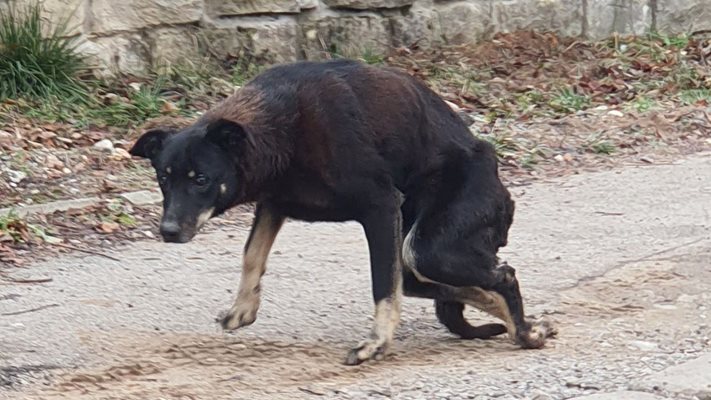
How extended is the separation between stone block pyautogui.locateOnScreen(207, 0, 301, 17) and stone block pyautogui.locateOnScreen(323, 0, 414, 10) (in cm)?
35

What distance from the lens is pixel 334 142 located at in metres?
5.40

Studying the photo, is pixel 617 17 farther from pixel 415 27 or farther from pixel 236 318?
pixel 236 318

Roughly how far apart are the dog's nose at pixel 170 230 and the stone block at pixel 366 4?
19.7ft

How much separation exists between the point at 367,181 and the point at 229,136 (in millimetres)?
567

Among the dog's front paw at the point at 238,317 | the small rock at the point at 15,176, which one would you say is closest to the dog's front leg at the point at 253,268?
the dog's front paw at the point at 238,317

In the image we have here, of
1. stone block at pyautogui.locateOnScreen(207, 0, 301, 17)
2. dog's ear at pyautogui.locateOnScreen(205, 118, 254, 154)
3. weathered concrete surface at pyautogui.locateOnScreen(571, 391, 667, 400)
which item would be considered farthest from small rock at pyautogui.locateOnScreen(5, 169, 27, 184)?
weathered concrete surface at pyautogui.locateOnScreen(571, 391, 667, 400)

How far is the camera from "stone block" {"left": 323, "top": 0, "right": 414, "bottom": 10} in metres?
11.0

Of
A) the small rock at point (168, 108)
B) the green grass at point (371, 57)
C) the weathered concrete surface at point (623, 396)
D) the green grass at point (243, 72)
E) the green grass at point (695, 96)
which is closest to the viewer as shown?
the weathered concrete surface at point (623, 396)

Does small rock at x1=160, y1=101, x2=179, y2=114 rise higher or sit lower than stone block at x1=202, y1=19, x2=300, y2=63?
lower

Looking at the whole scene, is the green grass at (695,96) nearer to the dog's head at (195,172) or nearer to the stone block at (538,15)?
the stone block at (538,15)

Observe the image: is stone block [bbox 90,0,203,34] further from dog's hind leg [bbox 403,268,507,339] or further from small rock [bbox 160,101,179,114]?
dog's hind leg [bbox 403,268,507,339]

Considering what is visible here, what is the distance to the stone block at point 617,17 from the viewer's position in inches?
485

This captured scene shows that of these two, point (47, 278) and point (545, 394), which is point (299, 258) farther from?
point (545, 394)

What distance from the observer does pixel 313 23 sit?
10883 mm
